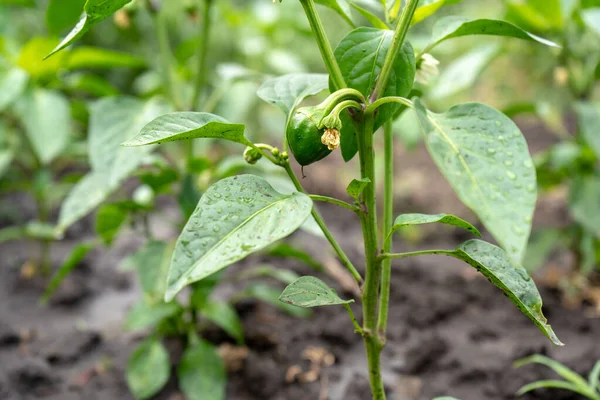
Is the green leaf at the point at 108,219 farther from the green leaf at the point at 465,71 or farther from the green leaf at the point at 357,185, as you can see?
the green leaf at the point at 465,71

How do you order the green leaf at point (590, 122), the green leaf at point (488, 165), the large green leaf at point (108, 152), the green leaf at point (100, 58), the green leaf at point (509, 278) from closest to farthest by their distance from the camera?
the green leaf at point (488, 165) → the green leaf at point (509, 278) → the large green leaf at point (108, 152) → the green leaf at point (590, 122) → the green leaf at point (100, 58)

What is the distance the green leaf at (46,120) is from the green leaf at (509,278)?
3.51 ft

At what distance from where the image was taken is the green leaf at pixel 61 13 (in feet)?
4.09

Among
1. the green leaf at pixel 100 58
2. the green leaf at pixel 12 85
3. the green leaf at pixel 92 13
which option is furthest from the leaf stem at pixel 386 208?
the green leaf at pixel 12 85

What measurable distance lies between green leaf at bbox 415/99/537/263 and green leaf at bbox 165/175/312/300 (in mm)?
142

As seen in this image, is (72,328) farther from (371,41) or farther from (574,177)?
(574,177)

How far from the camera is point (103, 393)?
3.77 feet

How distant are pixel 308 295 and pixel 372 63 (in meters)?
0.28

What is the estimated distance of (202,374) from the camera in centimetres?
110

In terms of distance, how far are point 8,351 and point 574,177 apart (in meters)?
1.52

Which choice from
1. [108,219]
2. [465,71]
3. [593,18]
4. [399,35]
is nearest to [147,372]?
[108,219]

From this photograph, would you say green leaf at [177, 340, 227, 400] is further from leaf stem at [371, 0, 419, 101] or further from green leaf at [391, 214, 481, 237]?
leaf stem at [371, 0, 419, 101]

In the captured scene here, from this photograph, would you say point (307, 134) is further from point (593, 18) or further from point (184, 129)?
point (593, 18)

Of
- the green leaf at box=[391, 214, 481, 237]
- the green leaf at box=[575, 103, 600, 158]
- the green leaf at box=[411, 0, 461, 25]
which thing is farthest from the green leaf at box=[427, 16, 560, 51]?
the green leaf at box=[575, 103, 600, 158]
